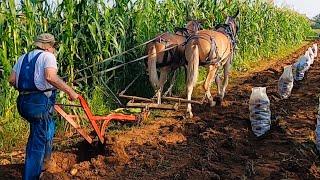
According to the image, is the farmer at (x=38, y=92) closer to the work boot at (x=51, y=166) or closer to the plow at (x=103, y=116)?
the work boot at (x=51, y=166)

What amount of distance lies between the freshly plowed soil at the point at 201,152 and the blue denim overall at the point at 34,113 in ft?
0.67

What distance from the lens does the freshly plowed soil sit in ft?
16.8

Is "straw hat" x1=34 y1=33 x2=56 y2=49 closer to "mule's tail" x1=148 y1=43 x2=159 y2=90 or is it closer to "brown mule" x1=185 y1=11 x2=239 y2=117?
"mule's tail" x1=148 y1=43 x2=159 y2=90

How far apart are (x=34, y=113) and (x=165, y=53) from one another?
3.89 metres

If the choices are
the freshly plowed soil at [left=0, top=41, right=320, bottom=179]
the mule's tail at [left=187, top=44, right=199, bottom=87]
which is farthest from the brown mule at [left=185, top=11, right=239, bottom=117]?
the freshly plowed soil at [left=0, top=41, right=320, bottom=179]

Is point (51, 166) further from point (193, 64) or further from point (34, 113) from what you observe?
point (193, 64)

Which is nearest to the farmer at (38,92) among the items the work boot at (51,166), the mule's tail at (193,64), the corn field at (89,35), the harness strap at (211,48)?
the work boot at (51,166)

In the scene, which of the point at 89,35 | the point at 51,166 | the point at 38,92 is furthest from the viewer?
Result: the point at 89,35

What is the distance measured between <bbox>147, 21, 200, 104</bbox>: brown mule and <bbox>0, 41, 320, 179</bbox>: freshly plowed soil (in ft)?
2.42

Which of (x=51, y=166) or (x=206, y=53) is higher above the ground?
(x=206, y=53)

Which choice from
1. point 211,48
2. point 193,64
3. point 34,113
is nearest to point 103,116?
point 34,113

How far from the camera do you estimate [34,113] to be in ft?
16.0

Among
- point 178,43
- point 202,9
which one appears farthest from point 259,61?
point 178,43

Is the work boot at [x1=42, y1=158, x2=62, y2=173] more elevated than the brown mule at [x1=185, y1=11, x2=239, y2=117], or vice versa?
the brown mule at [x1=185, y1=11, x2=239, y2=117]
